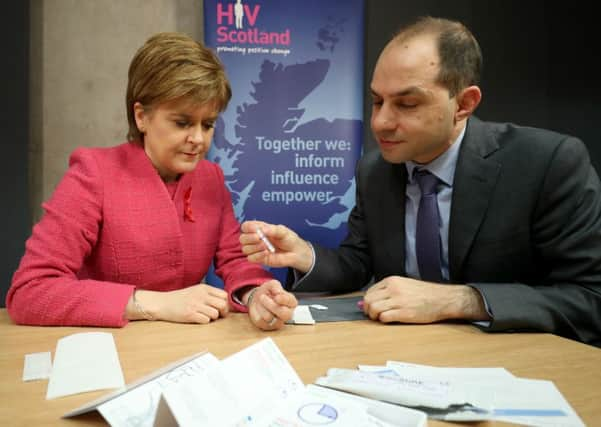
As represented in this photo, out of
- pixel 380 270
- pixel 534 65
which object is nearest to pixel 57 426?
pixel 380 270

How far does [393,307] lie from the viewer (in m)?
1.39

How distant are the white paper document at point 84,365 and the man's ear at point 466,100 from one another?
4.54ft

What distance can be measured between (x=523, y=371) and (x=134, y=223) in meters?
1.17

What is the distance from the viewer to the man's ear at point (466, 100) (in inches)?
71.2

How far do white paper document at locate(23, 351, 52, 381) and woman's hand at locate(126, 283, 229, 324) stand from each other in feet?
0.91

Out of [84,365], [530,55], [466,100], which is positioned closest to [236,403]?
[84,365]

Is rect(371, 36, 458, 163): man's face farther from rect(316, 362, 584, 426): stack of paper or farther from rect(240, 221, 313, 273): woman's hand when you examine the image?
rect(316, 362, 584, 426): stack of paper

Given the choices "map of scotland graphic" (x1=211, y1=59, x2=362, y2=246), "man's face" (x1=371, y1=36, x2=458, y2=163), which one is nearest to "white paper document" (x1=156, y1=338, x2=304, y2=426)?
"man's face" (x1=371, y1=36, x2=458, y2=163)

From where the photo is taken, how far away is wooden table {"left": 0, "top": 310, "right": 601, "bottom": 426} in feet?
2.98

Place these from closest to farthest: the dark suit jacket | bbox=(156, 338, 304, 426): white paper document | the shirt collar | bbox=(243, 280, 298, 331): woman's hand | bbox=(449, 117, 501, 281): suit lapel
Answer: bbox=(156, 338, 304, 426): white paper document, bbox=(243, 280, 298, 331): woman's hand, the dark suit jacket, bbox=(449, 117, 501, 281): suit lapel, the shirt collar

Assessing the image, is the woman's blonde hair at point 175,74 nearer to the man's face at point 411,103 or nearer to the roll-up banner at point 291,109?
the man's face at point 411,103

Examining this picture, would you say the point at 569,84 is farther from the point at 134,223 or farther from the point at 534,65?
the point at 134,223

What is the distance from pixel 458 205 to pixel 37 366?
1.30 meters

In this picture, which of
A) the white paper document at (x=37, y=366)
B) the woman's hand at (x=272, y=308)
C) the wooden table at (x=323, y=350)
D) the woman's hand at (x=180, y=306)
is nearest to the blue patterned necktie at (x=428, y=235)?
the wooden table at (x=323, y=350)
